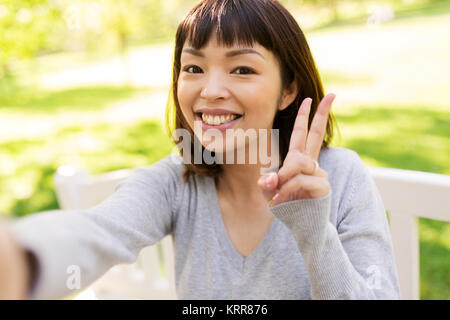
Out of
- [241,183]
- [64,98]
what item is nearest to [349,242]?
[241,183]

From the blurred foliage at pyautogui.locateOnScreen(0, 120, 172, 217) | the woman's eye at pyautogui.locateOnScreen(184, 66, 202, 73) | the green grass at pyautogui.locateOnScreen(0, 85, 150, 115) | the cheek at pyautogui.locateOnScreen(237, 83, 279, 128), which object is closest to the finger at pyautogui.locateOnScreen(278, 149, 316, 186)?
the cheek at pyautogui.locateOnScreen(237, 83, 279, 128)

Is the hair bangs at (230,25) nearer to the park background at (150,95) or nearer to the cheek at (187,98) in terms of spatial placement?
the cheek at (187,98)

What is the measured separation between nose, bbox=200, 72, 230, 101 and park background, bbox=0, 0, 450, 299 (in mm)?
349

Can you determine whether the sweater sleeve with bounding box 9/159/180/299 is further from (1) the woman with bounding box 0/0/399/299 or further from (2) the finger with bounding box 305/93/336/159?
(2) the finger with bounding box 305/93/336/159

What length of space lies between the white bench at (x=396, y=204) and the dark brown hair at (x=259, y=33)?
0.22m

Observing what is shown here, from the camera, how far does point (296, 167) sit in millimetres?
724

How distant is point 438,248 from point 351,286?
1565mm

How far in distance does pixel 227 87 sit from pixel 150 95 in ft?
18.8

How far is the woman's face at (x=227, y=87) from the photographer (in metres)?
0.95

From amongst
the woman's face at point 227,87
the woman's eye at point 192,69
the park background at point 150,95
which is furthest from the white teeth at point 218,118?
the park background at point 150,95

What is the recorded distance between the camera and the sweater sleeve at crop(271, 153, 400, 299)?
29.2 inches

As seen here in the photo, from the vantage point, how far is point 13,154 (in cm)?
425
